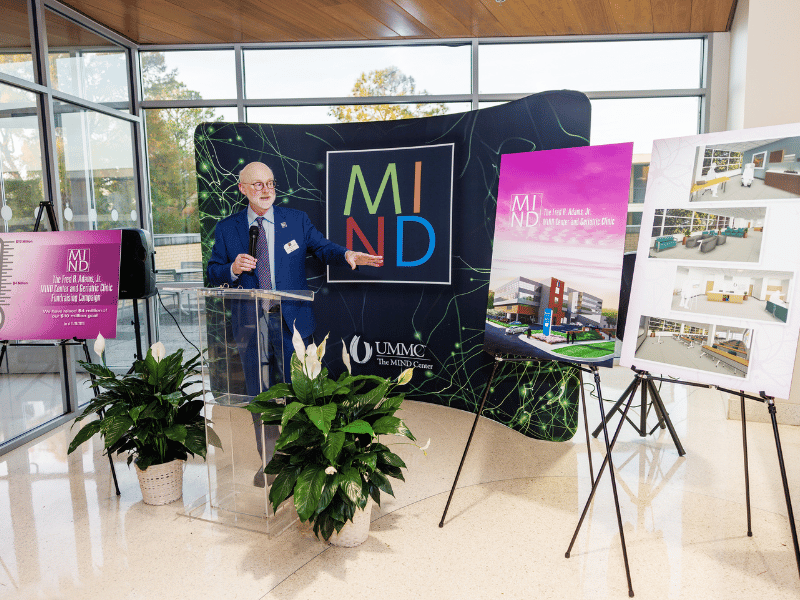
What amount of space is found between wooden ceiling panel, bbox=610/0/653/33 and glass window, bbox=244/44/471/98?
135cm

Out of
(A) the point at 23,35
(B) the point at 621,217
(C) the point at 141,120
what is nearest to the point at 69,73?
(A) the point at 23,35

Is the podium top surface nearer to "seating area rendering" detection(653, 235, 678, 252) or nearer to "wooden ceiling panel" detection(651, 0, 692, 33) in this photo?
"seating area rendering" detection(653, 235, 678, 252)

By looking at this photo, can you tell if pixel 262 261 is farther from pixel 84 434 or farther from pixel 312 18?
pixel 312 18

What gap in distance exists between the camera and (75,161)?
4289 mm

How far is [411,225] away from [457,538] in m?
2.30

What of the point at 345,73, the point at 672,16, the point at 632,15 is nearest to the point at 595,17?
the point at 632,15

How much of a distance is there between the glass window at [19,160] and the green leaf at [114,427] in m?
1.73

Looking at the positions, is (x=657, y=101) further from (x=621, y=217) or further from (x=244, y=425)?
(x=244, y=425)

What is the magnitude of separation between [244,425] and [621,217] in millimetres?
1899

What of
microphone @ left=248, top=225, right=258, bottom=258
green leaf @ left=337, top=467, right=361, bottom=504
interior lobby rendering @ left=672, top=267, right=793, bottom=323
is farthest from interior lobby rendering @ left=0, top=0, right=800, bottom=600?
microphone @ left=248, top=225, right=258, bottom=258

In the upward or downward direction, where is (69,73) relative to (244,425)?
upward

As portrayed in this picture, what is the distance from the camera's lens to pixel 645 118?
5.14 metres

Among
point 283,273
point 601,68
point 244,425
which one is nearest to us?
point 244,425

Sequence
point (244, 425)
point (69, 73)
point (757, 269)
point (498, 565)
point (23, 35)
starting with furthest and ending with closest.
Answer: point (69, 73) → point (23, 35) → point (244, 425) → point (498, 565) → point (757, 269)
